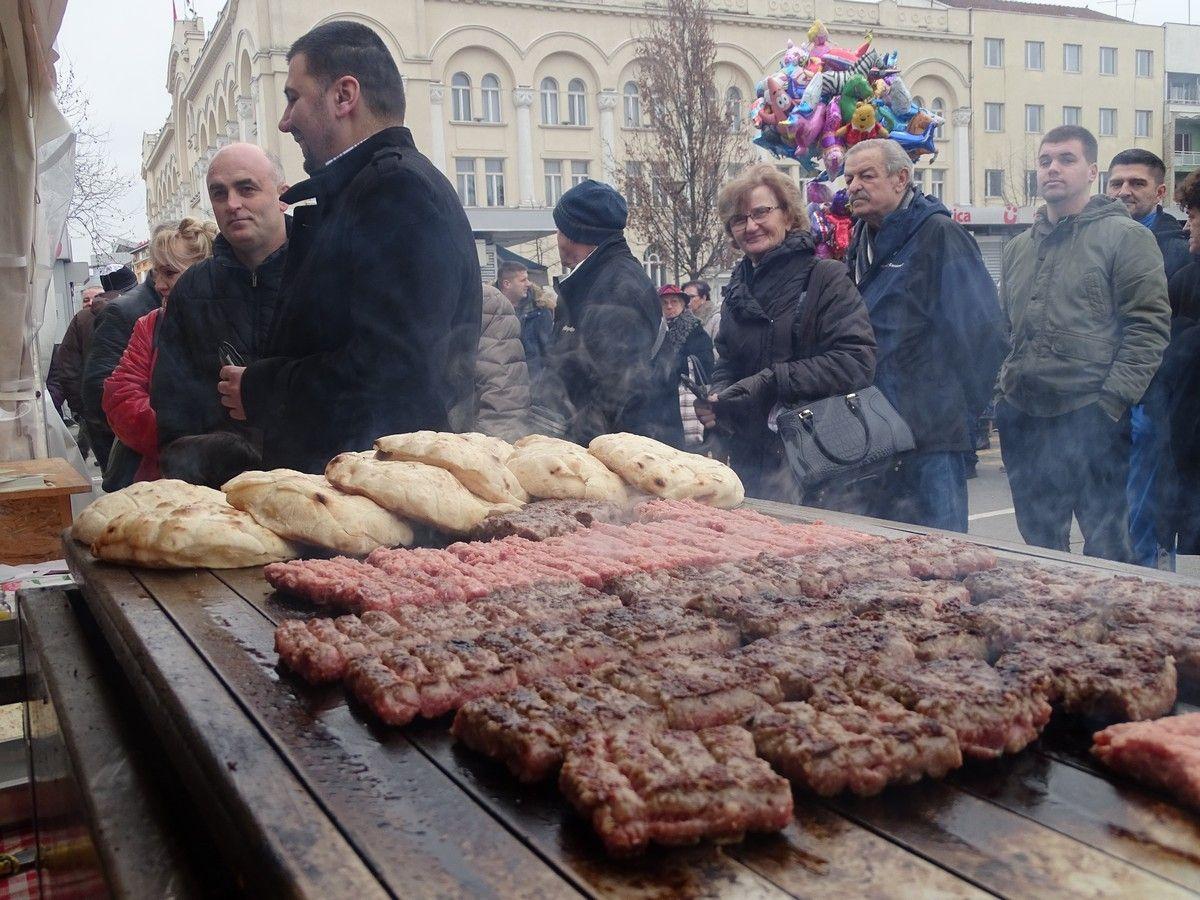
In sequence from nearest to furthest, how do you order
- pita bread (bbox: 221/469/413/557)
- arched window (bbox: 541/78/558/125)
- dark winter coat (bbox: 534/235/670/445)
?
pita bread (bbox: 221/469/413/557) < dark winter coat (bbox: 534/235/670/445) < arched window (bbox: 541/78/558/125)

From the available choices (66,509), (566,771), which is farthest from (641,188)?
(566,771)

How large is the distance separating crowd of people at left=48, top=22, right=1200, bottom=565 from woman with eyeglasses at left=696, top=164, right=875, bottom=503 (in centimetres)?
1

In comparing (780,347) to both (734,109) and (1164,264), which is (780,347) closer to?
(1164,264)

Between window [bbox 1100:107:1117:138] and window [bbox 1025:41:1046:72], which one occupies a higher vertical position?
window [bbox 1025:41:1046:72]

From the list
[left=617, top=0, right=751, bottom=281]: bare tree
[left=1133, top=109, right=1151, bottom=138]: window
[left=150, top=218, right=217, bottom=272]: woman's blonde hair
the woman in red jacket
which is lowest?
the woman in red jacket

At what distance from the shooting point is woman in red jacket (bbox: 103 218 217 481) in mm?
4711

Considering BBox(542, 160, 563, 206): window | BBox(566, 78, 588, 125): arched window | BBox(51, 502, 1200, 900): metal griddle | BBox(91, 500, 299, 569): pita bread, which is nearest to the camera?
BBox(51, 502, 1200, 900): metal griddle

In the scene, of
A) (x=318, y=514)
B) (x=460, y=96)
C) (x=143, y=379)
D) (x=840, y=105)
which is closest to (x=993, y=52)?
(x=460, y=96)

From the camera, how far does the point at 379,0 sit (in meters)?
17.7

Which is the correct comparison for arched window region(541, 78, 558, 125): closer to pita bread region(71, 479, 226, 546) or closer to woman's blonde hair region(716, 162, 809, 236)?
woman's blonde hair region(716, 162, 809, 236)

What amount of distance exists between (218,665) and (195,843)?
0.39 metres

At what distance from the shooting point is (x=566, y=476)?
348cm

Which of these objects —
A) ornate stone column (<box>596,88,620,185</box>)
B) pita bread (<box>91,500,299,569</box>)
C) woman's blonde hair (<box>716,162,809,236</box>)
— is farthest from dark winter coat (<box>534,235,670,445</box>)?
ornate stone column (<box>596,88,620,185</box>)

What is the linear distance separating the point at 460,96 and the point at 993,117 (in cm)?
1800
